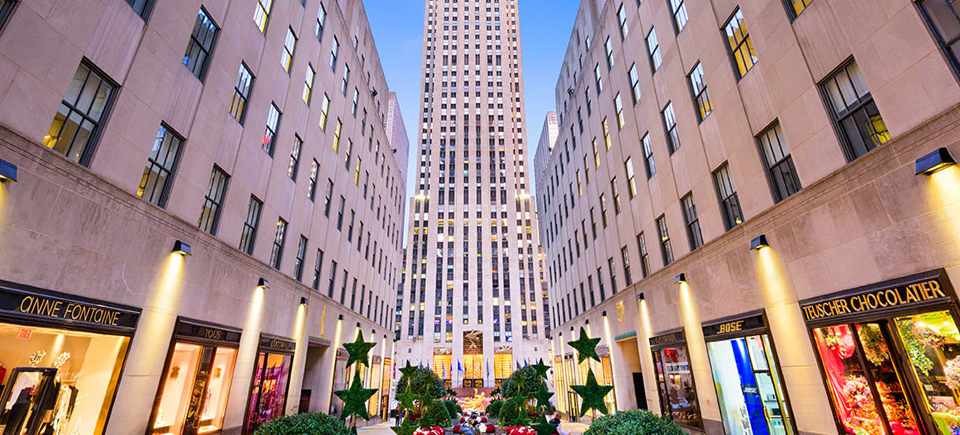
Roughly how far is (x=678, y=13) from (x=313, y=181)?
20.0 metres

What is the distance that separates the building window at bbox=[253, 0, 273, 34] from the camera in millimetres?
15824

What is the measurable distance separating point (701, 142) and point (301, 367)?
21137mm

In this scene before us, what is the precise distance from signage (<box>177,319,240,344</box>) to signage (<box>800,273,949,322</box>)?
1743 centimetres

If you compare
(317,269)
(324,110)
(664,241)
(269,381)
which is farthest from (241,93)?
(664,241)

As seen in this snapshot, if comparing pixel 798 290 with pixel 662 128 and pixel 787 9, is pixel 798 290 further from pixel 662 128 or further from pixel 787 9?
pixel 662 128

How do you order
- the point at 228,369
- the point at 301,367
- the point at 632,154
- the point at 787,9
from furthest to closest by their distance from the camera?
the point at 632,154 < the point at 301,367 < the point at 228,369 < the point at 787,9

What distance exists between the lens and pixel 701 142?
15320mm

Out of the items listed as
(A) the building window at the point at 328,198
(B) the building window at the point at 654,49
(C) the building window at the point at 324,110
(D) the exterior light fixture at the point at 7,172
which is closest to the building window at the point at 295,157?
(C) the building window at the point at 324,110

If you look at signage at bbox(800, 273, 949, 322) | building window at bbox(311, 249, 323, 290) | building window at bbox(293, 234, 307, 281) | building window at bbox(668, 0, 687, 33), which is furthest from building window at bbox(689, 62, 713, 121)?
building window at bbox(311, 249, 323, 290)

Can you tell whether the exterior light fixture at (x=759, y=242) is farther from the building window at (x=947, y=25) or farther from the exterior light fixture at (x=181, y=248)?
the exterior light fixture at (x=181, y=248)

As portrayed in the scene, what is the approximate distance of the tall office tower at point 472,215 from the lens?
75.5 meters

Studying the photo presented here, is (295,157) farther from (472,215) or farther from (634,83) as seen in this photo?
(472,215)

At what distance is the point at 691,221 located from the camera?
643 inches

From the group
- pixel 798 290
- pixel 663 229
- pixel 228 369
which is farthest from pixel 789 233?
pixel 228 369
